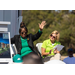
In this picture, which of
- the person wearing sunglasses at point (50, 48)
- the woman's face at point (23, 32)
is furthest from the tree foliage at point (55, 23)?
the woman's face at point (23, 32)

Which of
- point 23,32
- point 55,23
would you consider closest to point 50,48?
point 23,32

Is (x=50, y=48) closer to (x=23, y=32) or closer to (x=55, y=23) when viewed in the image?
(x=23, y=32)

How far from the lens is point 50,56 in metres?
3.72

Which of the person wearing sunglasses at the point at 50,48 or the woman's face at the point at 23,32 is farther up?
the woman's face at the point at 23,32

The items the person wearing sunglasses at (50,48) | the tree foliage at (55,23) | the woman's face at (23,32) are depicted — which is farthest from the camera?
the tree foliage at (55,23)

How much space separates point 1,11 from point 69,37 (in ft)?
45.8

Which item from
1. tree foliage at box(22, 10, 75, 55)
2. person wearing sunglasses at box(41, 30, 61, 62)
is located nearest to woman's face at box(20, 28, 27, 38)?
person wearing sunglasses at box(41, 30, 61, 62)

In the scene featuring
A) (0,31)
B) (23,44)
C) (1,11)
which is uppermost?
(1,11)

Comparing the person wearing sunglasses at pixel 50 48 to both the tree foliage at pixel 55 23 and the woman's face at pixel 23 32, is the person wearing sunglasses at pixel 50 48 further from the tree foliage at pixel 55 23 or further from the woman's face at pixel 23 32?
the tree foliage at pixel 55 23

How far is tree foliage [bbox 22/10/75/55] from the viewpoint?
18344 millimetres

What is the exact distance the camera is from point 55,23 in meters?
23.5

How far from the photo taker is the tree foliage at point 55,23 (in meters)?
18.3
